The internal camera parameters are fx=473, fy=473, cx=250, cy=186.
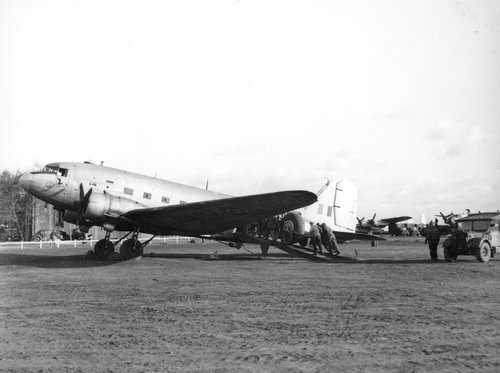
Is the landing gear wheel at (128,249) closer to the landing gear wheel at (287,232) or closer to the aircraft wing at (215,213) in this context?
the aircraft wing at (215,213)

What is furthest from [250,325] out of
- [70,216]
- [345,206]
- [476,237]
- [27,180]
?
[345,206]

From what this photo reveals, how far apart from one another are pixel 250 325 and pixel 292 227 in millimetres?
14612

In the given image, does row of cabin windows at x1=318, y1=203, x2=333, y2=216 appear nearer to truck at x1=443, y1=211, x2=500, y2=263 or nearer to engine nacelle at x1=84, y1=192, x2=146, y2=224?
truck at x1=443, y1=211, x2=500, y2=263

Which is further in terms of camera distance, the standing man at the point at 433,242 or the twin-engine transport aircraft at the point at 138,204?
the standing man at the point at 433,242

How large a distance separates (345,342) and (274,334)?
85 cm

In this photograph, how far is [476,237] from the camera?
53.9 ft

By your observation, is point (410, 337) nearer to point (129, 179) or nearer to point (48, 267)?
point (48, 267)

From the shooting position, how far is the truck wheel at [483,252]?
640 inches

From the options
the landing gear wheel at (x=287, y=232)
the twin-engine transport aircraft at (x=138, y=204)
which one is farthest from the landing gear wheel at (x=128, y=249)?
the landing gear wheel at (x=287, y=232)

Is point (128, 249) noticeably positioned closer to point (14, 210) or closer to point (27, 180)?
point (27, 180)

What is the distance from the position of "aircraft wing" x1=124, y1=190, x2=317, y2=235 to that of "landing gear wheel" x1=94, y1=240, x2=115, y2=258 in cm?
182

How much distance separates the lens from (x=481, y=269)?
45.4 feet

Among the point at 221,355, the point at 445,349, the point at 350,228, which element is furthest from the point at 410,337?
the point at 350,228

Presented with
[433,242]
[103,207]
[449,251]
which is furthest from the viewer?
[433,242]
